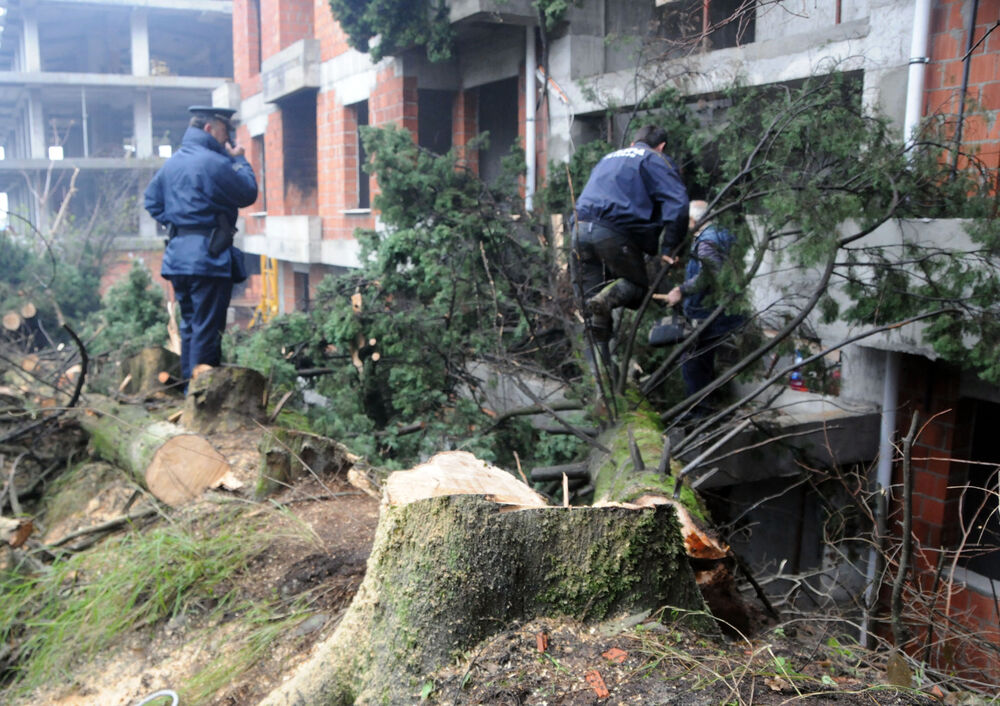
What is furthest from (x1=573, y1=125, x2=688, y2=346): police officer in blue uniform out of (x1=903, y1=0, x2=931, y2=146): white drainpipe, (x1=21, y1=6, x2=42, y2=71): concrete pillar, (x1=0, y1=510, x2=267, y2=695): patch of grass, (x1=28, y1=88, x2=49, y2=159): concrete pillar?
(x1=21, y1=6, x2=42, y2=71): concrete pillar

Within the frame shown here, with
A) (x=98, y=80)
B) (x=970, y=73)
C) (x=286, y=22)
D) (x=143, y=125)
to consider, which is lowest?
(x=970, y=73)

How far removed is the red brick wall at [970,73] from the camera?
4.52m

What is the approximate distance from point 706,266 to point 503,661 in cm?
317

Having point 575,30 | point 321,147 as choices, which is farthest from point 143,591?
point 321,147

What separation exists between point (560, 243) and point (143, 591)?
14.3 feet

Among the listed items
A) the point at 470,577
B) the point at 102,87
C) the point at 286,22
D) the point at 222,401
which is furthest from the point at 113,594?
the point at 102,87

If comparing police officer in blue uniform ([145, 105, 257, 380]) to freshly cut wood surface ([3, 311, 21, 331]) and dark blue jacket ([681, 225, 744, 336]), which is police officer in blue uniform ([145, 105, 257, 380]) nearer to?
dark blue jacket ([681, 225, 744, 336])

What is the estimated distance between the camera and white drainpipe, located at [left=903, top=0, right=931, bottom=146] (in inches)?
189

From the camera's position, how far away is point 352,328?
5.52 meters

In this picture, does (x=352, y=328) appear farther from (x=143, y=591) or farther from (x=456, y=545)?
(x=456, y=545)

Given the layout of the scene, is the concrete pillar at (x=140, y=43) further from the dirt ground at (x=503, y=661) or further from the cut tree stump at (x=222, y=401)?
the dirt ground at (x=503, y=661)

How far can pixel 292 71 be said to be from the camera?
1298 centimetres

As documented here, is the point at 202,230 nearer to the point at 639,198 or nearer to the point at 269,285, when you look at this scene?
the point at 639,198

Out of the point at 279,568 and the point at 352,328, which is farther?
the point at 352,328
